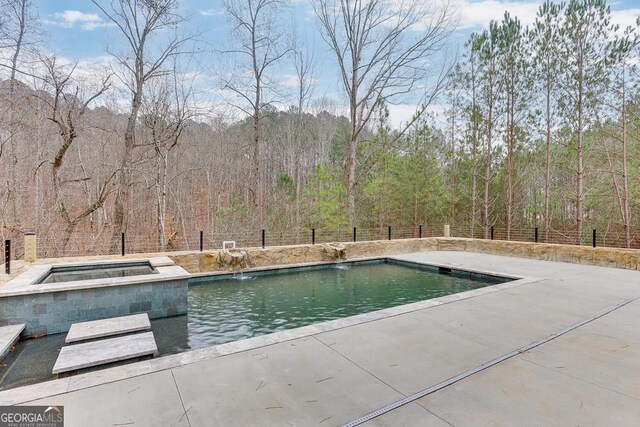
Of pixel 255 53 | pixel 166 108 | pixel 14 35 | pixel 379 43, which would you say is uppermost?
pixel 379 43

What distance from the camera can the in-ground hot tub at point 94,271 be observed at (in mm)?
4779

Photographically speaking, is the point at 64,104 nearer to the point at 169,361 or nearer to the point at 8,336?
the point at 8,336

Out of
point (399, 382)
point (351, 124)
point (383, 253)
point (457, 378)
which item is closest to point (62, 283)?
point (399, 382)

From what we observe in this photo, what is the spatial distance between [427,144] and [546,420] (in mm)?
13233

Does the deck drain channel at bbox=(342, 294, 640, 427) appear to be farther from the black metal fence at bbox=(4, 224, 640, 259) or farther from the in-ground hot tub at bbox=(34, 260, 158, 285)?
the black metal fence at bbox=(4, 224, 640, 259)

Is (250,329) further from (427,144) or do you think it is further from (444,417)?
(427,144)

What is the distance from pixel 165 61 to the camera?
1010 cm

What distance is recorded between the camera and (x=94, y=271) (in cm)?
541

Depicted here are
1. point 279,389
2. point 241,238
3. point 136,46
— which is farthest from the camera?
point 241,238

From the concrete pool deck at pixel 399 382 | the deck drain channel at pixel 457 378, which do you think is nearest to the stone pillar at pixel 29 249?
the concrete pool deck at pixel 399 382

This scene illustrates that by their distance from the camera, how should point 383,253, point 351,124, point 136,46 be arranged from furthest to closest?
point 351,124
point 383,253
point 136,46

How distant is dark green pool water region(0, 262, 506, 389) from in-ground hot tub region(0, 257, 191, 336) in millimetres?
217

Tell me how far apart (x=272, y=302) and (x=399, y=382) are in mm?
Answer: 3276

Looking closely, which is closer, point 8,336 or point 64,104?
point 8,336
